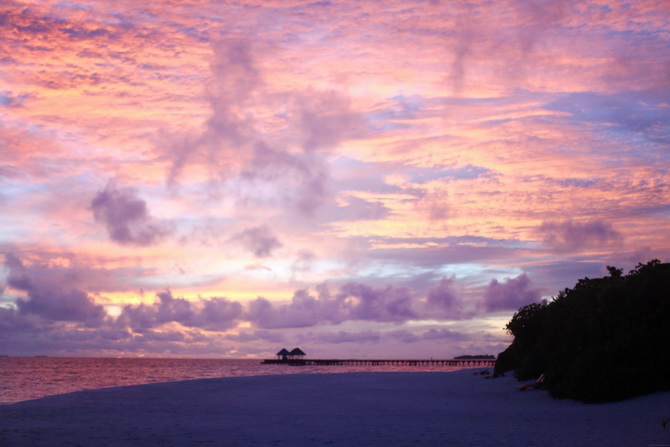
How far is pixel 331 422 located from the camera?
18250 mm

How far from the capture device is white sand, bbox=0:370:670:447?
14227 millimetres

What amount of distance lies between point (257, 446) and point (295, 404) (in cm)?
1200

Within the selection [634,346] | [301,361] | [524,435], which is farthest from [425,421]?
[301,361]

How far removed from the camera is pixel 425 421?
60.5 ft

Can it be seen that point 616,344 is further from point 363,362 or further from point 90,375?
point 363,362

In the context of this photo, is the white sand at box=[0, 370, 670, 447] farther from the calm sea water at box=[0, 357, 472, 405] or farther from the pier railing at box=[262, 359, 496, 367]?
the pier railing at box=[262, 359, 496, 367]

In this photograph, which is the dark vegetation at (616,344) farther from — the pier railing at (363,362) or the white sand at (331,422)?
the pier railing at (363,362)

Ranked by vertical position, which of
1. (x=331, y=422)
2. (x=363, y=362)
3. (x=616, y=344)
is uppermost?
(x=616, y=344)

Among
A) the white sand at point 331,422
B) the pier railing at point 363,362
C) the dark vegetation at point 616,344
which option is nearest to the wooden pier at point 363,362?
the pier railing at point 363,362

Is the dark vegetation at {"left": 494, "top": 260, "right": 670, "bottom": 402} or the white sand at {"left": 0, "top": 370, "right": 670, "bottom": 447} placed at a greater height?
the dark vegetation at {"left": 494, "top": 260, "right": 670, "bottom": 402}

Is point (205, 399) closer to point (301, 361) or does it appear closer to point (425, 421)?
point (425, 421)

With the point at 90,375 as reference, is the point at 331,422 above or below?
above

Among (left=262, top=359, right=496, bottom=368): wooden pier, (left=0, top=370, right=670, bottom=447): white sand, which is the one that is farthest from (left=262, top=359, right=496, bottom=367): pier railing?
(left=0, top=370, right=670, bottom=447): white sand

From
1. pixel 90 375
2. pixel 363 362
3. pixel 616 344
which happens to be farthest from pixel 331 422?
pixel 363 362
